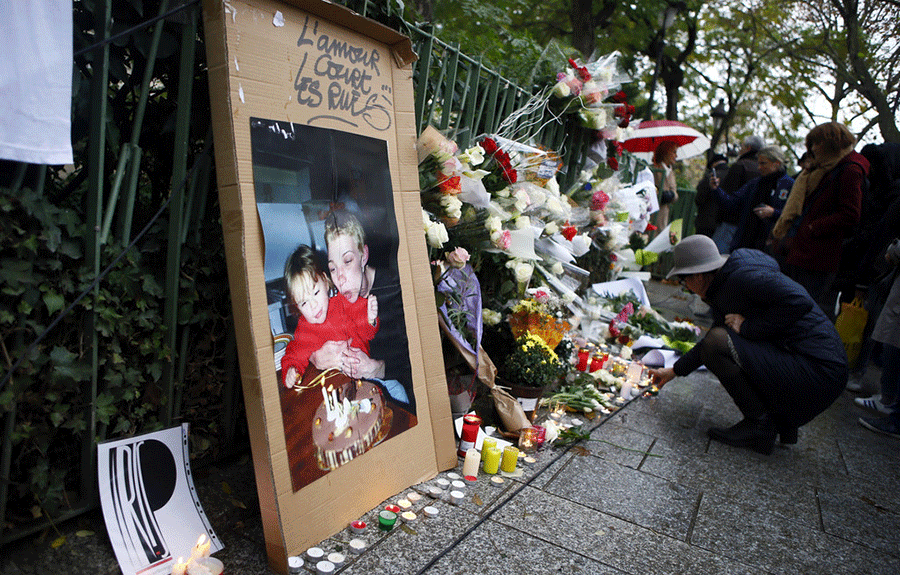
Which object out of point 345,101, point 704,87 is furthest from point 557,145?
point 704,87

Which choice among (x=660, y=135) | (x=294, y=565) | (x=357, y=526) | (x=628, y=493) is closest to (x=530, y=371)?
(x=628, y=493)

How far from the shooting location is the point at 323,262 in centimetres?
217

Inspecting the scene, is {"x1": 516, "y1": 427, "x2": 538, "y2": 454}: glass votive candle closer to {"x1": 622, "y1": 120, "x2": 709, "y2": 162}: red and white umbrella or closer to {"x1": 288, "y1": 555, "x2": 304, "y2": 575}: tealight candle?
{"x1": 288, "y1": 555, "x2": 304, "y2": 575}: tealight candle

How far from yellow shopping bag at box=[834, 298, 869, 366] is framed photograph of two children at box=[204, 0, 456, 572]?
461 cm

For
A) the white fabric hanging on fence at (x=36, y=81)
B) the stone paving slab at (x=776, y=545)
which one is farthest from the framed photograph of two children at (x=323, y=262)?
the stone paving slab at (x=776, y=545)

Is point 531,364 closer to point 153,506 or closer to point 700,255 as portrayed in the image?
point 700,255

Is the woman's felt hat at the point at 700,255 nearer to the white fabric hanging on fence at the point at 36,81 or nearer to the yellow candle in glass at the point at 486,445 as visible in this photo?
the yellow candle in glass at the point at 486,445

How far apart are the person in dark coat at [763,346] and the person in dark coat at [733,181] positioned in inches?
132

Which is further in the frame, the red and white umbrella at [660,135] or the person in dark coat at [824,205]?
the red and white umbrella at [660,135]

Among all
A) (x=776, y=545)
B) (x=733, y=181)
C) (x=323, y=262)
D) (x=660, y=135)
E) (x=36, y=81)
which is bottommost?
(x=776, y=545)

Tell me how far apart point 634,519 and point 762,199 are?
15.5ft

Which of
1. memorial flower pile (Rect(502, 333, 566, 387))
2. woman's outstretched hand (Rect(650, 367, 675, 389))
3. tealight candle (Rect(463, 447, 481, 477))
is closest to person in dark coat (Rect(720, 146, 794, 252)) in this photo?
woman's outstretched hand (Rect(650, 367, 675, 389))

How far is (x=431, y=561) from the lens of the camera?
2143 mm

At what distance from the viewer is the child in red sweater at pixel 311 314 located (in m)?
2.04
